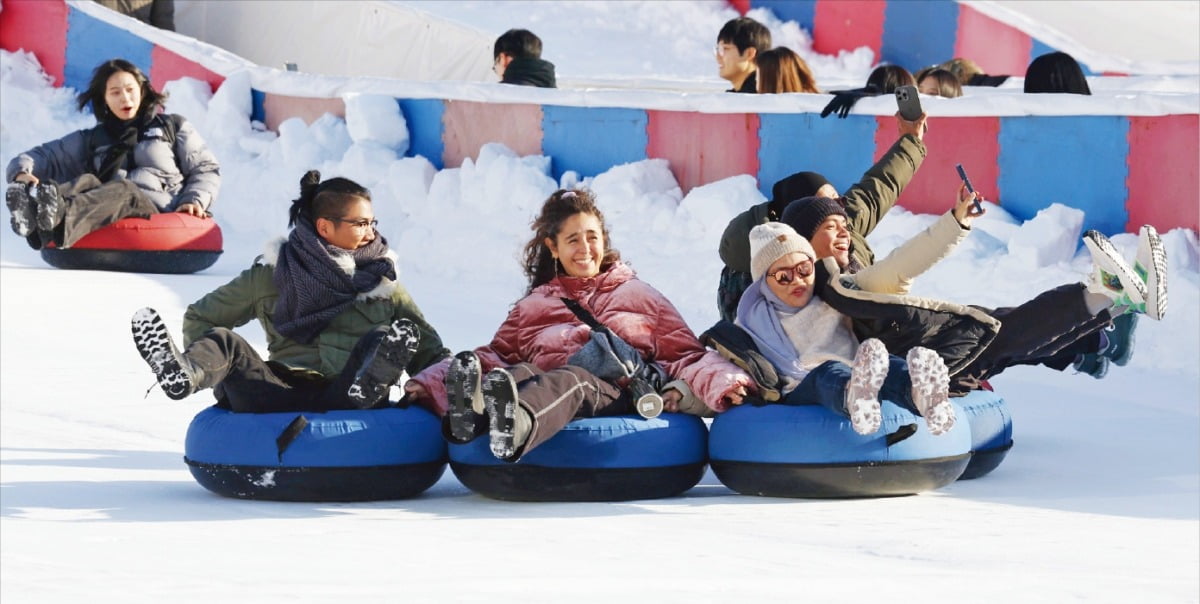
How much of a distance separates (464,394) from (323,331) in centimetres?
89

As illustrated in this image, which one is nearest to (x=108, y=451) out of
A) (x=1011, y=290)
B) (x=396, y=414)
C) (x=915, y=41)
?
(x=396, y=414)

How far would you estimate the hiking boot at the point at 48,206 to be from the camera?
994cm

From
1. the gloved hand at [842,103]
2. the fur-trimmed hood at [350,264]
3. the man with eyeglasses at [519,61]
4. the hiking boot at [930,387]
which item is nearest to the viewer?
the hiking boot at [930,387]

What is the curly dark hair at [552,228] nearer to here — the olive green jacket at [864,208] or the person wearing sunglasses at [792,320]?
the person wearing sunglasses at [792,320]

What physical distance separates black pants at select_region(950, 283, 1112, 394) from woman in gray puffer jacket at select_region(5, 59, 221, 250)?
546 cm

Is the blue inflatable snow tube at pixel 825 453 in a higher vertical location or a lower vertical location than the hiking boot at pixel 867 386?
lower

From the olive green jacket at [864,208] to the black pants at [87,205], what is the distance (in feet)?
14.8

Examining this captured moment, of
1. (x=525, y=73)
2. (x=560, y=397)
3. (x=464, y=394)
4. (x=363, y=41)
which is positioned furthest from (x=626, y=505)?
(x=363, y=41)

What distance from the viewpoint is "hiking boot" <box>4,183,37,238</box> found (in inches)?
391

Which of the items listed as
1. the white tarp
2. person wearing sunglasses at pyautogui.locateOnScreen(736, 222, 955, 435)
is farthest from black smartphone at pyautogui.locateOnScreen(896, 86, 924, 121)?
the white tarp

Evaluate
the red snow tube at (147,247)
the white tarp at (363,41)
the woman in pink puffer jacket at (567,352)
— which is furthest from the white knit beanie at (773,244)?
the white tarp at (363,41)

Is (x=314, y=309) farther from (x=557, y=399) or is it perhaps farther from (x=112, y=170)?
(x=112, y=170)

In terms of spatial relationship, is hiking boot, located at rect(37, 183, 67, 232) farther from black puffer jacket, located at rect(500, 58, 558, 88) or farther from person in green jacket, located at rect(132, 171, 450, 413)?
person in green jacket, located at rect(132, 171, 450, 413)

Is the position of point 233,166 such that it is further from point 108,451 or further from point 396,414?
point 396,414
